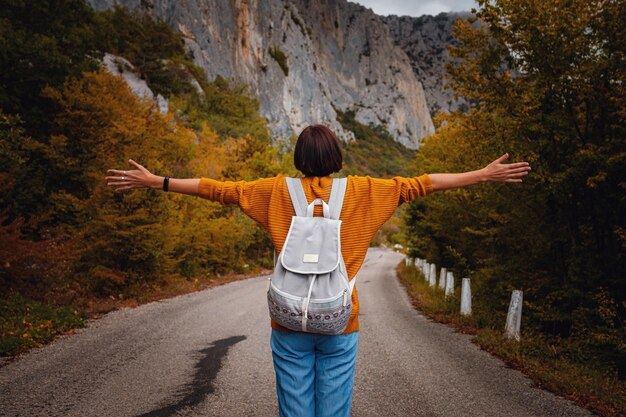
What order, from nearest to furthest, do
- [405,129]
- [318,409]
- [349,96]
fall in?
[318,409]
[349,96]
[405,129]

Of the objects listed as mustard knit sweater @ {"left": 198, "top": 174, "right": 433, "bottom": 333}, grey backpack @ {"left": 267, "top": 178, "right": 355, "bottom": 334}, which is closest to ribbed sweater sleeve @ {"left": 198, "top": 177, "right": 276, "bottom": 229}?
mustard knit sweater @ {"left": 198, "top": 174, "right": 433, "bottom": 333}

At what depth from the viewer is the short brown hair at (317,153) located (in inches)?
80.3

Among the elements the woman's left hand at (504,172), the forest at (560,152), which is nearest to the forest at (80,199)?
the woman's left hand at (504,172)

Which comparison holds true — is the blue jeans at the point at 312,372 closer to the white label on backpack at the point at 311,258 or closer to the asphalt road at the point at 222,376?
the white label on backpack at the point at 311,258

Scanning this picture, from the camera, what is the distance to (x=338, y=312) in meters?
1.87

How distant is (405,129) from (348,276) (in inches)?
7240

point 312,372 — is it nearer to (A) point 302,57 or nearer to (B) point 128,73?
(B) point 128,73

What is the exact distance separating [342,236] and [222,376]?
12.5ft

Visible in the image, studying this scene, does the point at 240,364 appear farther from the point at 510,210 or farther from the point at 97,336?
the point at 510,210

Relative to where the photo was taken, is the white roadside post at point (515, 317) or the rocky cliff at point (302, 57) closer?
the white roadside post at point (515, 317)

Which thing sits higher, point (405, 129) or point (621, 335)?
point (405, 129)

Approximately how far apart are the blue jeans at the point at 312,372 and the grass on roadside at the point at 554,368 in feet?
11.6

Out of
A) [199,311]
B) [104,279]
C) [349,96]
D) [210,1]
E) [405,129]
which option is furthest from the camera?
[405,129]

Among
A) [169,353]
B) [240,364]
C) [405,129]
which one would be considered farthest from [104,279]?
[405,129]
